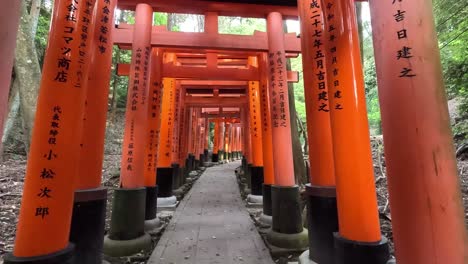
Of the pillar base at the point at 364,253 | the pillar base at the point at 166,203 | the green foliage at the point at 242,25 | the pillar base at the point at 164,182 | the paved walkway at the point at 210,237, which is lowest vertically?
the paved walkway at the point at 210,237

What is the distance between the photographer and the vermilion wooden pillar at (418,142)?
141cm

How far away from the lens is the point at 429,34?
1.58 metres

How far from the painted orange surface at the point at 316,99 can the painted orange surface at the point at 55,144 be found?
2457 millimetres

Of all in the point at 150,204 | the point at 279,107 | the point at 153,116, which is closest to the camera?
the point at 279,107

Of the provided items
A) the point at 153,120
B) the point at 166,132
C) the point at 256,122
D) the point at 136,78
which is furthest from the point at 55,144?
the point at 256,122

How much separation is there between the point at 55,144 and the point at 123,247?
2.66 m

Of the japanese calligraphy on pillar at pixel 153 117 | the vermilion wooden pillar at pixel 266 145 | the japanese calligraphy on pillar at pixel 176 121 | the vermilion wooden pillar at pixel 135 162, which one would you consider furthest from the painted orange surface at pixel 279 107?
the japanese calligraphy on pillar at pixel 176 121

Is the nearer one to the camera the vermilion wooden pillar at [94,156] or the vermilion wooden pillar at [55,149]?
the vermilion wooden pillar at [55,149]

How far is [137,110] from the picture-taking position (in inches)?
201

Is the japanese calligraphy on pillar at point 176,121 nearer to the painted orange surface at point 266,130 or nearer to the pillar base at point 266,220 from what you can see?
the painted orange surface at point 266,130

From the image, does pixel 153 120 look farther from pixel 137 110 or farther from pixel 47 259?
pixel 47 259

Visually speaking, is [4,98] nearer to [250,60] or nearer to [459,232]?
[459,232]

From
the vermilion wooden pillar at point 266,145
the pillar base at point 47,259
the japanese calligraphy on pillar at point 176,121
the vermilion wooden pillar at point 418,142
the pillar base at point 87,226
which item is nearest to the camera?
the vermilion wooden pillar at point 418,142

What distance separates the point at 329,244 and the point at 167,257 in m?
2.41
